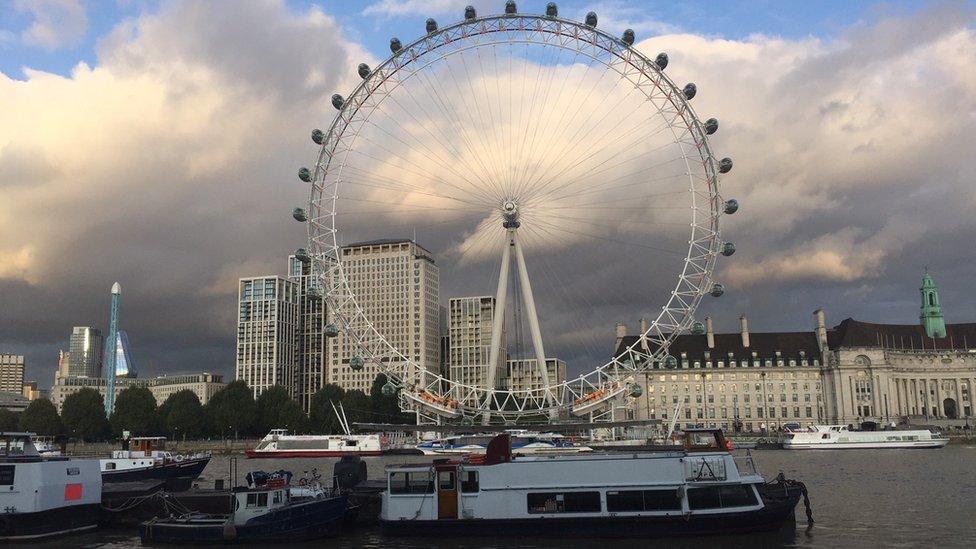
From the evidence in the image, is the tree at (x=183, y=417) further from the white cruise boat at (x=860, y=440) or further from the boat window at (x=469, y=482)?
the boat window at (x=469, y=482)

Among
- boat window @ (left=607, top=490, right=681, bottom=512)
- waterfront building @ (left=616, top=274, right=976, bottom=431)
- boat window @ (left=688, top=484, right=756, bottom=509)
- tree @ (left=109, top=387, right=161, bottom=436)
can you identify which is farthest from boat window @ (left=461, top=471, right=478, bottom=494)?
waterfront building @ (left=616, top=274, right=976, bottom=431)

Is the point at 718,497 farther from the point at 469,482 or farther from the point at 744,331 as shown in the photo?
the point at 744,331

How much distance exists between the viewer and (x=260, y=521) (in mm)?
39531

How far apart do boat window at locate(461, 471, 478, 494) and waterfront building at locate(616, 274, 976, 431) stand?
5855 inches

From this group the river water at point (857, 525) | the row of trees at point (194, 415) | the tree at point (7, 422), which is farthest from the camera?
the tree at point (7, 422)

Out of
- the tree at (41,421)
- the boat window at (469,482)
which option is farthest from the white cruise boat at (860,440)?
the tree at (41,421)

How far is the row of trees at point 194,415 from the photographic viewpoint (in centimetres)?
15762

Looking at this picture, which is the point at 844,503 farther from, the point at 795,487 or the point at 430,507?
the point at 430,507

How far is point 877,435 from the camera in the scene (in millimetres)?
131625

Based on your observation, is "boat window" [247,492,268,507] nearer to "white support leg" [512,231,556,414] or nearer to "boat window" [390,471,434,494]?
"boat window" [390,471,434,494]

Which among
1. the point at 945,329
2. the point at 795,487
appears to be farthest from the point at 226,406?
the point at 945,329

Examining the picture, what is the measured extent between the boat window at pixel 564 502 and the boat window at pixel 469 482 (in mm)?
2529

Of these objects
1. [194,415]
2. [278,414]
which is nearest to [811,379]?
[278,414]

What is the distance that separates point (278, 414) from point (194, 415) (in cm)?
1510
